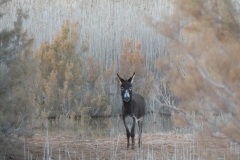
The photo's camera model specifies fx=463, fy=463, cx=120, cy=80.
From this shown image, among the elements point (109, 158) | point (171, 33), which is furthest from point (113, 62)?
point (171, 33)

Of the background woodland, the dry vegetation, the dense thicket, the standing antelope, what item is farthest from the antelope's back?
the dry vegetation

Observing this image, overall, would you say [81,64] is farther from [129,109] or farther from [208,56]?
[208,56]

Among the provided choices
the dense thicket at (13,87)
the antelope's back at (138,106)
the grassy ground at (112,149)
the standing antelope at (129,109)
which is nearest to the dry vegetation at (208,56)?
the grassy ground at (112,149)

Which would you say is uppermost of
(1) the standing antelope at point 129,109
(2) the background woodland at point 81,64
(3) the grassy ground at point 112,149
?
(2) the background woodland at point 81,64

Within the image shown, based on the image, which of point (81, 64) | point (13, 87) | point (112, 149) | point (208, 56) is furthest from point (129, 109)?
point (81, 64)

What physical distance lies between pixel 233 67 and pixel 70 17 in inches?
661

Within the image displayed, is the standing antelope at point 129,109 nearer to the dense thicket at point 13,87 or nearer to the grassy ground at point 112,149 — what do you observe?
the grassy ground at point 112,149

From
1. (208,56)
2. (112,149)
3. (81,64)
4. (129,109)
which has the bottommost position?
(112,149)

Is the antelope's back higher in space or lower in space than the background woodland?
lower

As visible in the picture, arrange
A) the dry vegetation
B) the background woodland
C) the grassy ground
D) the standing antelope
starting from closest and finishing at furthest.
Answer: the dry vegetation → the background woodland → the grassy ground → the standing antelope

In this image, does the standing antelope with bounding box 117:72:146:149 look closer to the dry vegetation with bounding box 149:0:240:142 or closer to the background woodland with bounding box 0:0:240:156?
the background woodland with bounding box 0:0:240:156

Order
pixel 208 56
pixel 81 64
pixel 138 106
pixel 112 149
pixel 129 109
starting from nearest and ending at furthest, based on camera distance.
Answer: pixel 208 56, pixel 112 149, pixel 129 109, pixel 138 106, pixel 81 64

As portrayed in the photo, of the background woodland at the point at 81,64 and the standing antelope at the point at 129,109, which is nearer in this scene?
→ the background woodland at the point at 81,64

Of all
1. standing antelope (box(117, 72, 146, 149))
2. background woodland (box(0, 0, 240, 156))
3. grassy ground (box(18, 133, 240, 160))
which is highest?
background woodland (box(0, 0, 240, 156))
